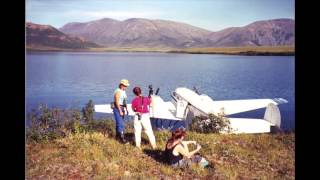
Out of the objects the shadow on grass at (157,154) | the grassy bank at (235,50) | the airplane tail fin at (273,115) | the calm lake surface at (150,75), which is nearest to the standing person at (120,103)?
the shadow on grass at (157,154)

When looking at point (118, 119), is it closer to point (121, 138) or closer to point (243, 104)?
point (121, 138)

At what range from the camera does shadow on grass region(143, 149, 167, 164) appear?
300 inches

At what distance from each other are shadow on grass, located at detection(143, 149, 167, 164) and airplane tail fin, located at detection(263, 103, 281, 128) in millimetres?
6316

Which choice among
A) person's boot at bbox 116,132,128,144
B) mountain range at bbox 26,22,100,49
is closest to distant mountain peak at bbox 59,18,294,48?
mountain range at bbox 26,22,100,49

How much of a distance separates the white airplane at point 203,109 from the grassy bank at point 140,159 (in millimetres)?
2660

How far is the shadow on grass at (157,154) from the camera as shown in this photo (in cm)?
763

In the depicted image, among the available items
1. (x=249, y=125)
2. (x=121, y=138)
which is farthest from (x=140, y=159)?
(x=249, y=125)

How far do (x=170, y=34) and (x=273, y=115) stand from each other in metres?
4.38

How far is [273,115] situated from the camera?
13359 mm

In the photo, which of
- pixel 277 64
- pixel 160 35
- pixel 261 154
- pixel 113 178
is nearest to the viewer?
pixel 113 178
